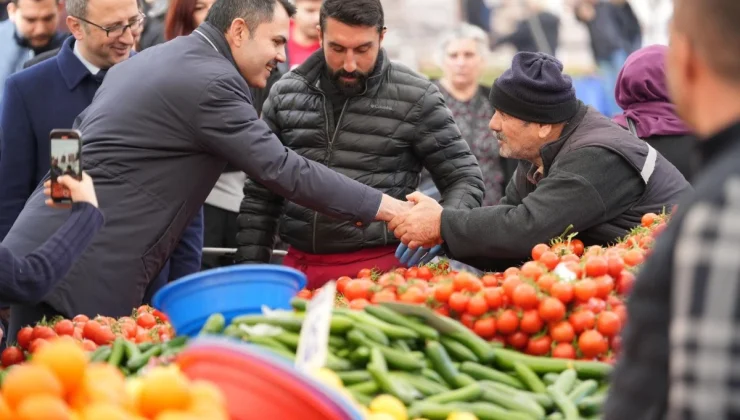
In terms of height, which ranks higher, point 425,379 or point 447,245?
point 425,379

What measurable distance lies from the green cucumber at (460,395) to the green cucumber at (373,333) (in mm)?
217

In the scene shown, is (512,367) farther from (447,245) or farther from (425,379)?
(447,245)

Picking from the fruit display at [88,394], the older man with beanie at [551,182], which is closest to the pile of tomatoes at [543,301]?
the older man with beanie at [551,182]

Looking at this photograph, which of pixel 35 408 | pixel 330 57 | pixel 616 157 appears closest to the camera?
pixel 35 408

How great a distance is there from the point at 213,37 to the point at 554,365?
7.49 ft

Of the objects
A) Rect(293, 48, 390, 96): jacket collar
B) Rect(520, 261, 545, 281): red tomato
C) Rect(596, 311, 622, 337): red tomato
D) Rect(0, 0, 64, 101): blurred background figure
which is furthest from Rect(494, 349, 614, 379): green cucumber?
Rect(0, 0, 64, 101): blurred background figure

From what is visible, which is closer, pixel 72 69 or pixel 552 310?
pixel 552 310

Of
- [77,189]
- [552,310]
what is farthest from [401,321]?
[77,189]

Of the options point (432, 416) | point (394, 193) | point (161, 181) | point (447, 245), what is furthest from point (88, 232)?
point (394, 193)

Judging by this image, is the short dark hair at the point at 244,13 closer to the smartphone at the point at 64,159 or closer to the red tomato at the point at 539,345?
the smartphone at the point at 64,159

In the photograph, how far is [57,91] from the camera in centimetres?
515

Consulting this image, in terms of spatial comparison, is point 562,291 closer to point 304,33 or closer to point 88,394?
point 88,394

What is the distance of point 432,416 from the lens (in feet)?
8.83

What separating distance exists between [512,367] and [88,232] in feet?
4.59
